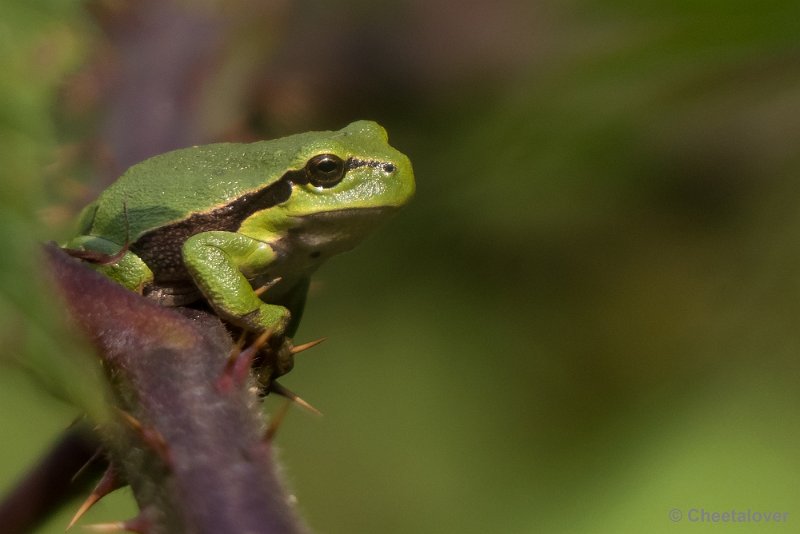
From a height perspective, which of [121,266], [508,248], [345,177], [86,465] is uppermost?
[345,177]

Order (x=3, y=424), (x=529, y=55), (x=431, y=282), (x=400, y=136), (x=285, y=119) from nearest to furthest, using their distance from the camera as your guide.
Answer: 1. (x=285, y=119)
2. (x=3, y=424)
3. (x=529, y=55)
4. (x=400, y=136)
5. (x=431, y=282)

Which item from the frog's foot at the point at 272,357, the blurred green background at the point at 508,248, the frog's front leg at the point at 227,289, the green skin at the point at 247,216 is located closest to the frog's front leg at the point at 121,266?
the green skin at the point at 247,216

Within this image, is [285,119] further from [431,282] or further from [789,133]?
[789,133]

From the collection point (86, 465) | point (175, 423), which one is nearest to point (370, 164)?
point (86, 465)

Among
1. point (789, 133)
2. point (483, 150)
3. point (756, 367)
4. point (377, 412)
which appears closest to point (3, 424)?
point (377, 412)

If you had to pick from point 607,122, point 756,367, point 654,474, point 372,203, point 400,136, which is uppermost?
point 607,122

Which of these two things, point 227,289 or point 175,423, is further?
point 227,289

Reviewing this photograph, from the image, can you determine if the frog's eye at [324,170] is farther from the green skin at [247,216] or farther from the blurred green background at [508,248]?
the blurred green background at [508,248]

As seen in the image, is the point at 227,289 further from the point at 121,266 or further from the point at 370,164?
the point at 370,164
